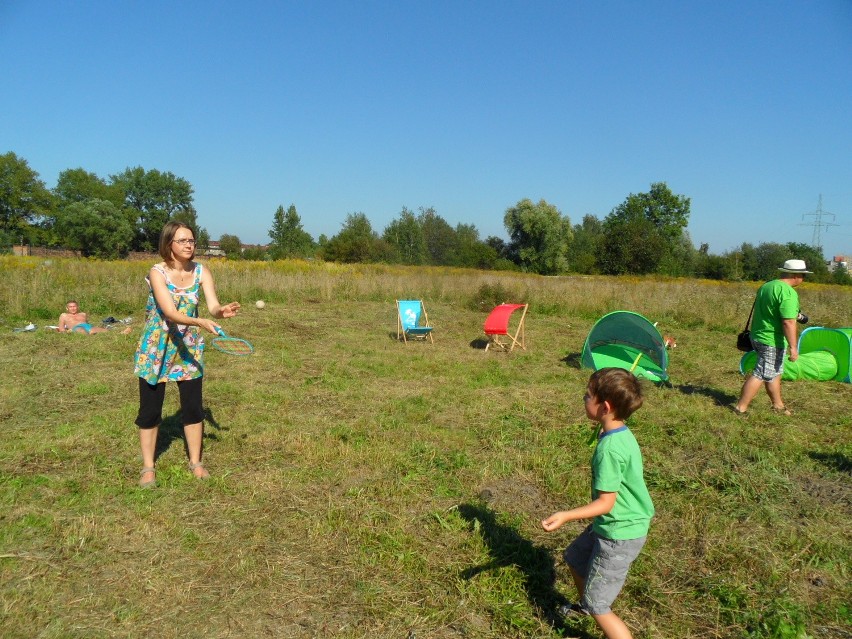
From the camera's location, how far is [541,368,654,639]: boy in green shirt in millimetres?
2338

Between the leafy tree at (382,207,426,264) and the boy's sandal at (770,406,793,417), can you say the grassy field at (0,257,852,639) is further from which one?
the leafy tree at (382,207,426,264)

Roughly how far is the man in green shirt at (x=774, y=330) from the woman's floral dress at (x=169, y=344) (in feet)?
18.3

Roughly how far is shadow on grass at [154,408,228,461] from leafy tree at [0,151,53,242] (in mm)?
57038

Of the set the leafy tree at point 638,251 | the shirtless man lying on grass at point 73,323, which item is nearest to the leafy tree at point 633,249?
the leafy tree at point 638,251

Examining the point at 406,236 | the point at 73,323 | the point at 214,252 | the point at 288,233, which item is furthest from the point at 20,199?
the point at 73,323

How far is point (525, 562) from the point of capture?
3.21m

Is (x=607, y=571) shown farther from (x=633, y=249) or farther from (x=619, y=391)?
(x=633, y=249)

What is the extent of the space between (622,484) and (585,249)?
243 feet

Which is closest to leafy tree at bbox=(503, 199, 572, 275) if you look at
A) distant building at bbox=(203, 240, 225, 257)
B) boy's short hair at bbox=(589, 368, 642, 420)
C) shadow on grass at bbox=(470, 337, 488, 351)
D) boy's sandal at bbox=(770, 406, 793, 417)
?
distant building at bbox=(203, 240, 225, 257)

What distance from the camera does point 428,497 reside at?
4.00m

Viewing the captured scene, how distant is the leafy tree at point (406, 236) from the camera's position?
50.5m

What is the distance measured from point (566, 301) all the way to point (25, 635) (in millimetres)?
15757

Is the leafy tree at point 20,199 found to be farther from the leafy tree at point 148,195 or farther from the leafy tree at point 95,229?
the leafy tree at point 148,195

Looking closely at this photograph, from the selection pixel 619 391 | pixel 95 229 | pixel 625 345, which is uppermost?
pixel 95 229
